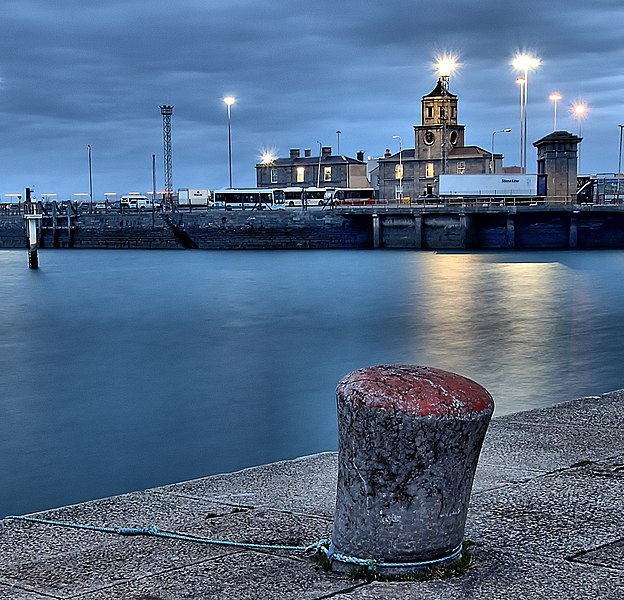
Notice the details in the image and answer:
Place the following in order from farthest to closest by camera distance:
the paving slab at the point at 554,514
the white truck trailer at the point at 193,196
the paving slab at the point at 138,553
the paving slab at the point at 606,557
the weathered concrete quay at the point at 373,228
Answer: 1. the white truck trailer at the point at 193,196
2. the weathered concrete quay at the point at 373,228
3. the paving slab at the point at 554,514
4. the paving slab at the point at 138,553
5. the paving slab at the point at 606,557

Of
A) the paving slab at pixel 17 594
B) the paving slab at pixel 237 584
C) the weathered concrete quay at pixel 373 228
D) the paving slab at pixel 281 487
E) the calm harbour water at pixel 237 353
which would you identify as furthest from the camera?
the weathered concrete quay at pixel 373 228

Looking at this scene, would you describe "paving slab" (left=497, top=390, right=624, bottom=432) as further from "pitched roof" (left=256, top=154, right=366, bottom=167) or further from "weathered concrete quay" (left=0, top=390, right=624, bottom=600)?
"pitched roof" (left=256, top=154, right=366, bottom=167)

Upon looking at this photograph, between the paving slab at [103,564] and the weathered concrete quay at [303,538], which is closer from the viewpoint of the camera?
the weathered concrete quay at [303,538]

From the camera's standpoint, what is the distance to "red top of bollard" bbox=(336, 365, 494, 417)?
16.8ft

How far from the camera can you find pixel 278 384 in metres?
21.0

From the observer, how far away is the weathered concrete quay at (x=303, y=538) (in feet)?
16.9

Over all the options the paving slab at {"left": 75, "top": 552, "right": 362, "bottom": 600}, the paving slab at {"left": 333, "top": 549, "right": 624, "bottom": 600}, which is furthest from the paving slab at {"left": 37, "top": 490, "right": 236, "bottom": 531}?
the paving slab at {"left": 333, "top": 549, "right": 624, "bottom": 600}

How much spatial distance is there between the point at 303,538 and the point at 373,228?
72.9 metres

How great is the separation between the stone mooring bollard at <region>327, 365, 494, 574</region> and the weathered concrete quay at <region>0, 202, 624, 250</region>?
6878 cm

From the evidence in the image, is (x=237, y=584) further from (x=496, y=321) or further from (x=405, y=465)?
(x=496, y=321)

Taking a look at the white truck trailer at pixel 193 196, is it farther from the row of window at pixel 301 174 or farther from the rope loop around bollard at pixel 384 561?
the rope loop around bollard at pixel 384 561

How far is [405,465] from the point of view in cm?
518

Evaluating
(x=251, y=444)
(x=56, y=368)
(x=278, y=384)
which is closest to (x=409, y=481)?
(x=251, y=444)

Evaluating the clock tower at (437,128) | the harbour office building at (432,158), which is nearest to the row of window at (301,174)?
the harbour office building at (432,158)
